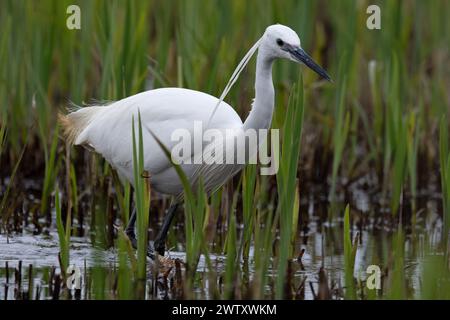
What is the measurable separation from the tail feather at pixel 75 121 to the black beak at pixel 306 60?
140 centimetres

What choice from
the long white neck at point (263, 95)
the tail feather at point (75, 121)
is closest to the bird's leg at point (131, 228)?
the tail feather at point (75, 121)

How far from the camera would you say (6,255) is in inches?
186

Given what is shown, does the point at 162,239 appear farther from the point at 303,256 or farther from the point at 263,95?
the point at 263,95

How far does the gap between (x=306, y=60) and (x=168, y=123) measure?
853 millimetres

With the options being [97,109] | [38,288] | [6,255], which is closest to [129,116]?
[97,109]

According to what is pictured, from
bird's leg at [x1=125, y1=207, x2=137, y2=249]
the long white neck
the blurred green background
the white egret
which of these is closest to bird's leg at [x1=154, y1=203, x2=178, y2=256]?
the white egret

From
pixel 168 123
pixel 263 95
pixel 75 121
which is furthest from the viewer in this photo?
pixel 75 121

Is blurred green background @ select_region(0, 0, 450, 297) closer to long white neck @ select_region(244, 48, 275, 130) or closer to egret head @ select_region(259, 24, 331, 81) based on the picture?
long white neck @ select_region(244, 48, 275, 130)

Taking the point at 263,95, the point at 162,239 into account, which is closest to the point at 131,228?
the point at 162,239

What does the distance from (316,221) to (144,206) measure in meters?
2.21

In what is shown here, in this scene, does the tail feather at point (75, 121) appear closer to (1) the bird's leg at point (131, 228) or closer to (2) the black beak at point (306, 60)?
(1) the bird's leg at point (131, 228)

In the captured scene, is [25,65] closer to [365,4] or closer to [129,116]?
[129,116]

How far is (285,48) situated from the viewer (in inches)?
164

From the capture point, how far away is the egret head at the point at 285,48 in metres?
4.13
